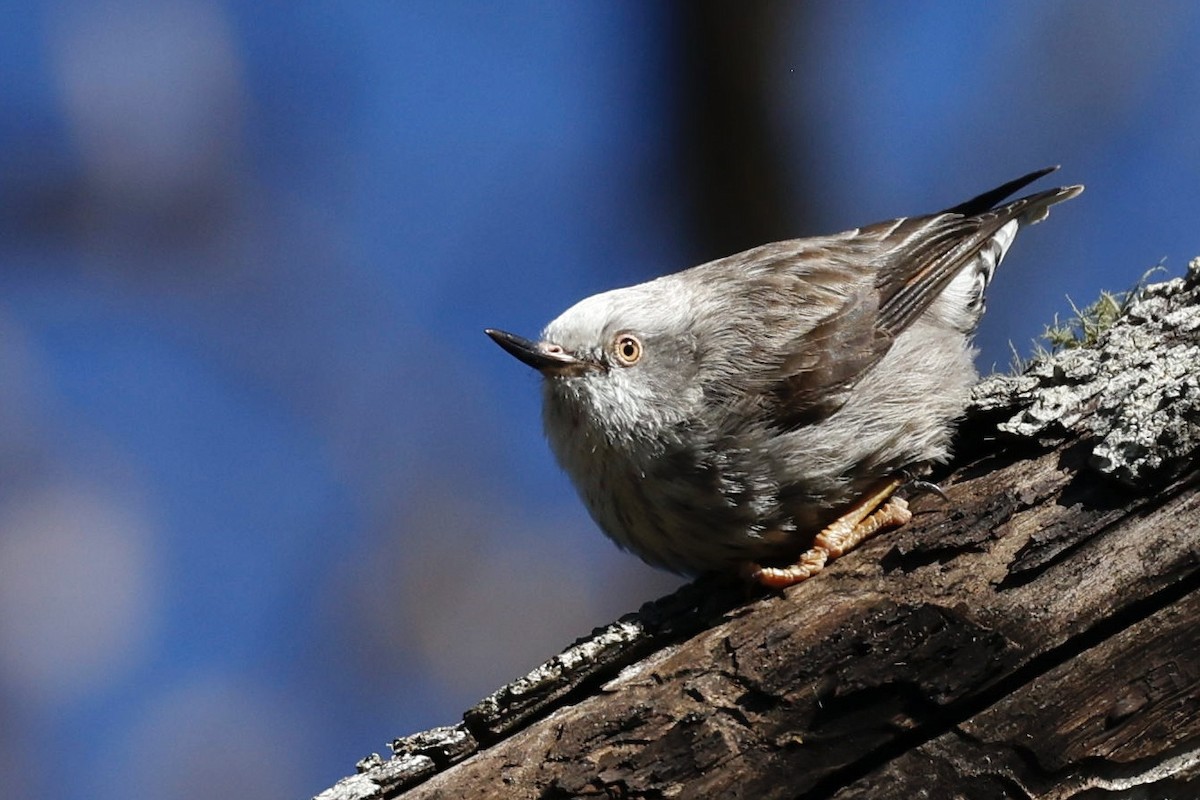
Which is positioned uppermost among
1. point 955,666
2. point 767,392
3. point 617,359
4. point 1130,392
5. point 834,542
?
point 617,359

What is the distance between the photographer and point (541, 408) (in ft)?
17.1

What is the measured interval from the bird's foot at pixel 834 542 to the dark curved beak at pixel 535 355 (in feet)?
3.70

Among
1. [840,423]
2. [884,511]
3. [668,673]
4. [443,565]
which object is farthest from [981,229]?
[443,565]

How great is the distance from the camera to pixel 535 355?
4.95 metres

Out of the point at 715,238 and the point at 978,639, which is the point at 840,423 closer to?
the point at 978,639

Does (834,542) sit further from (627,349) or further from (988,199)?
(988,199)

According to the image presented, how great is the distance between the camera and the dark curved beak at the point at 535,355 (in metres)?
4.93

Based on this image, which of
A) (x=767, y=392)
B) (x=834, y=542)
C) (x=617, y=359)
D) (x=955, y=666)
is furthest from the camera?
(x=617, y=359)

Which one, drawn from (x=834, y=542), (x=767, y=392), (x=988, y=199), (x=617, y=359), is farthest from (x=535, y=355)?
(x=988, y=199)

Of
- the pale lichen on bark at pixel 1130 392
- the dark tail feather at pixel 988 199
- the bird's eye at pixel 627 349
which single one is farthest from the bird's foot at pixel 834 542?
the dark tail feather at pixel 988 199

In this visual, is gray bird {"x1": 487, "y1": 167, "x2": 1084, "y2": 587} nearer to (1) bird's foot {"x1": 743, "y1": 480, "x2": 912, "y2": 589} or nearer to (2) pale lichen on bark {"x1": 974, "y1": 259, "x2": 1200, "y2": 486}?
(1) bird's foot {"x1": 743, "y1": 480, "x2": 912, "y2": 589}

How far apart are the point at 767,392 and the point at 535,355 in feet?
3.01

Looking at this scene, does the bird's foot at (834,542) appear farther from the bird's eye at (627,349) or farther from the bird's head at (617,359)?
the bird's eye at (627,349)

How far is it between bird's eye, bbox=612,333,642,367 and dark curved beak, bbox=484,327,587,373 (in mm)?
147
